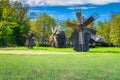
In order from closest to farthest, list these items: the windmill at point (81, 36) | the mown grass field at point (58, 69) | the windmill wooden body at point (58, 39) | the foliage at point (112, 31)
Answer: the mown grass field at point (58, 69) < the windmill at point (81, 36) < the windmill wooden body at point (58, 39) < the foliage at point (112, 31)

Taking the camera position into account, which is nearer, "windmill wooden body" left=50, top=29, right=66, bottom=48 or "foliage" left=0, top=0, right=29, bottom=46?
"foliage" left=0, top=0, right=29, bottom=46

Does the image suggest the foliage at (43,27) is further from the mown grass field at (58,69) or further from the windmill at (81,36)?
the mown grass field at (58,69)

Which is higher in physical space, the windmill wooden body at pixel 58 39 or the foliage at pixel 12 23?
the foliage at pixel 12 23

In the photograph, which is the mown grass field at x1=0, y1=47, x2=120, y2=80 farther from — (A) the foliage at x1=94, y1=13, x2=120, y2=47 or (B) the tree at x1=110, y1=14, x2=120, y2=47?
(A) the foliage at x1=94, y1=13, x2=120, y2=47

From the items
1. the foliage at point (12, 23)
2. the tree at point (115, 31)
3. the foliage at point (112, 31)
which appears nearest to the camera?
the foliage at point (12, 23)

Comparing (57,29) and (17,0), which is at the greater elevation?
(17,0)

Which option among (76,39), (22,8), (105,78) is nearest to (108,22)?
(22,8)

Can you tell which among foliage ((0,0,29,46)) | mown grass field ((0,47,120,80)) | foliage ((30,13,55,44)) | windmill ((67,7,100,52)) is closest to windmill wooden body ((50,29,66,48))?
foliage ((30,13,55,44))

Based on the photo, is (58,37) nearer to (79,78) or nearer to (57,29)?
(57,29)

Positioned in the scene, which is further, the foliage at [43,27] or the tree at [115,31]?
the foliage at [43,27]

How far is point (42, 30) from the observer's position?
12081cm

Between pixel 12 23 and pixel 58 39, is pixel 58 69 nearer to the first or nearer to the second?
pixel 12 23

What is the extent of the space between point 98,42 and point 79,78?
342 ft

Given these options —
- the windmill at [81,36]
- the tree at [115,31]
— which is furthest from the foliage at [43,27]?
the windmill at [81,36]
